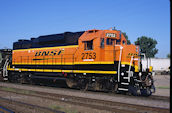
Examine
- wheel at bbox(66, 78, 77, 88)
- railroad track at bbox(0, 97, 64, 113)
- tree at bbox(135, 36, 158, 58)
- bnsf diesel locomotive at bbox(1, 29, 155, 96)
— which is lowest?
railroad track at bbox(0, 97, 64, 113)

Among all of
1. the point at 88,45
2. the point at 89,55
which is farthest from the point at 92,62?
the point at 88,45

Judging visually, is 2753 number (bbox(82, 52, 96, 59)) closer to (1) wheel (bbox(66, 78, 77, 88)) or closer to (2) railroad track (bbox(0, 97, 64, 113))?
(1) wheel (bbox(66, 78, 77, 88))

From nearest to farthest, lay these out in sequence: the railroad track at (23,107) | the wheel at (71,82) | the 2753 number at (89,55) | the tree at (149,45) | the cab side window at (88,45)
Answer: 1. the railroad track at (23,107)
2. the 2753 number at (89,55)
3. the cab side window at (88,45)
4. the wheel at (71,82)
5. the tree at (149,45)

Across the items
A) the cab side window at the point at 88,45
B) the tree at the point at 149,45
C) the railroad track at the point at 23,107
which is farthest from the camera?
the tree at the point at 149,45

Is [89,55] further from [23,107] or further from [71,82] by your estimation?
[23,107]

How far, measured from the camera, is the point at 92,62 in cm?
1181

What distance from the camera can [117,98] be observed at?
396 inches

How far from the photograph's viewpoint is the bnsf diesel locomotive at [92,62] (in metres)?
10.9

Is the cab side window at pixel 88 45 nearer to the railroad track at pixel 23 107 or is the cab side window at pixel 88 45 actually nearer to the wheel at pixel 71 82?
the wheel at pixel 71 82

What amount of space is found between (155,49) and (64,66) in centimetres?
6544

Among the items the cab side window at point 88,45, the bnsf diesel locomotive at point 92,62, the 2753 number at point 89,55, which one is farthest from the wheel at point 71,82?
the cab side window at point 88,45

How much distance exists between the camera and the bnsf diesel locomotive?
1085 cm

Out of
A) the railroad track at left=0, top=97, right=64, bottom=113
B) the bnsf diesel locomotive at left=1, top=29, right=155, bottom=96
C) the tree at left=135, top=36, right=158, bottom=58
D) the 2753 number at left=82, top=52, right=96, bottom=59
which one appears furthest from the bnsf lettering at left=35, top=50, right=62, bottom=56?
the tree at left=135, top=36, right=158, bottom=58

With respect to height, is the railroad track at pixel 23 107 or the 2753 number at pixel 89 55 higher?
the 2753 number at pixel 89 55
